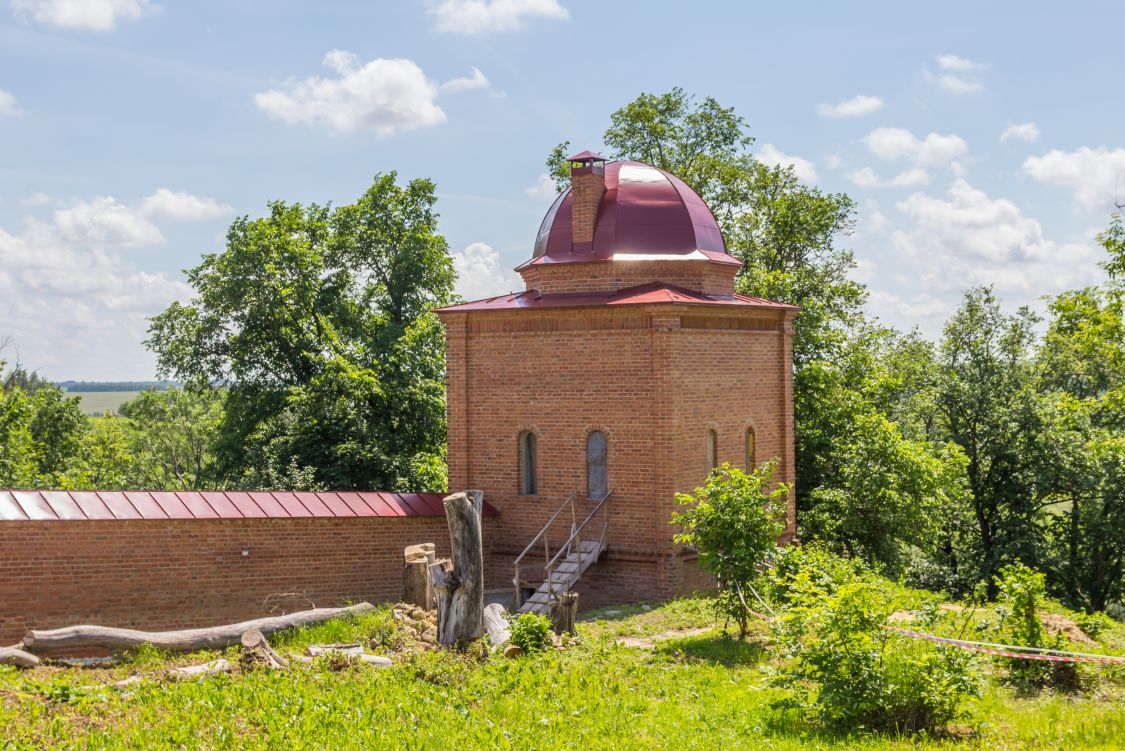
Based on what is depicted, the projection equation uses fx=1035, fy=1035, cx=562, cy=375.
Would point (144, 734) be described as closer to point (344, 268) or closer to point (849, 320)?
point (344, 268)

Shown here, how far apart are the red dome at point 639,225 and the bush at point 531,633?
25.8ft

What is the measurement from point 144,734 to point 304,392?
1809 cm

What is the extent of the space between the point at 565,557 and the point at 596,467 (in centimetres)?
169

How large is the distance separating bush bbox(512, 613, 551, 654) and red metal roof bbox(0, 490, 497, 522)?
16.1 feet

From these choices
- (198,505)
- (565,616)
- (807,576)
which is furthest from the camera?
(198,505)

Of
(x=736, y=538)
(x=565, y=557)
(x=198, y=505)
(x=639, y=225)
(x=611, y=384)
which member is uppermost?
(x=639, y=225)

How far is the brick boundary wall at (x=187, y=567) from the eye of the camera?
1448 centimetres

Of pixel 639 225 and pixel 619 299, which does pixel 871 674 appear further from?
pixel 639 225

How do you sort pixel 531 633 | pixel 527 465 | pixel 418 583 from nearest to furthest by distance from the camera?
1. pixel 531 633
2. pixel 418 583
3. pixel 527 465

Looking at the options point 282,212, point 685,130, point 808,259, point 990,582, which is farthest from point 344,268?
point 990,582

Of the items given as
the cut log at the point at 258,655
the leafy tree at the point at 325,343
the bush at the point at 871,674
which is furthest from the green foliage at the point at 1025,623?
the leafy tree at the point at 325,343

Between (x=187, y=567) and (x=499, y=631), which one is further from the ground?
(x=187, y=567)

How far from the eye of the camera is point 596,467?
1858 centimetres

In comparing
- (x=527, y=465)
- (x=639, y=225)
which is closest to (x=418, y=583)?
(x=527, y=465)
